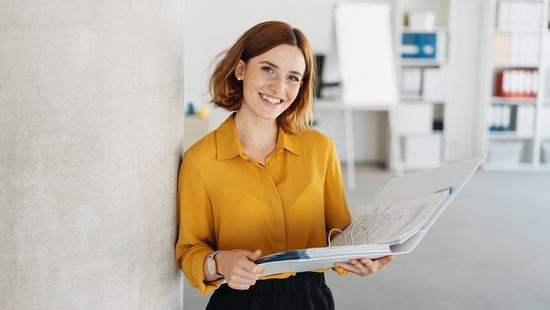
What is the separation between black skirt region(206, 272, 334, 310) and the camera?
62.3 inches

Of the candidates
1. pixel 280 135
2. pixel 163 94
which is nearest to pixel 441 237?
pixel 280 135

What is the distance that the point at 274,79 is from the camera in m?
1.55

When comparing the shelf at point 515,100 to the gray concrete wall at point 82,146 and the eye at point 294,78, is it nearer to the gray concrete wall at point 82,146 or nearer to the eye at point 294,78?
the eye at point 294,78

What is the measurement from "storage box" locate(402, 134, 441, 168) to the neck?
19.4 feet

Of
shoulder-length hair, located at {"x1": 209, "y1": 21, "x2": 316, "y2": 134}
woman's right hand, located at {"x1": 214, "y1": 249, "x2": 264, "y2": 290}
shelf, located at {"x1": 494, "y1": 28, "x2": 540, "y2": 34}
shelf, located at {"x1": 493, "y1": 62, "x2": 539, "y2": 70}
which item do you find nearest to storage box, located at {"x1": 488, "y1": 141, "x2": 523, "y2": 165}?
shelf, located at {"x1": 493, "y1": 62, "x2": 539, "y2": 70}

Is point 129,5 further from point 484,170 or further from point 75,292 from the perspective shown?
point 484,170

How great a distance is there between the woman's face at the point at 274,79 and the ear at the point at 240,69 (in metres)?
0.02

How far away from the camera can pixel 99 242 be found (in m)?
1.31

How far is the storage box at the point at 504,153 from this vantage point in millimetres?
7453

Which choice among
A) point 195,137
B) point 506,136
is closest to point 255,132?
point 195,137

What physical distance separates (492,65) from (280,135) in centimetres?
622

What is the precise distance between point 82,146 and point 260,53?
0.47 m

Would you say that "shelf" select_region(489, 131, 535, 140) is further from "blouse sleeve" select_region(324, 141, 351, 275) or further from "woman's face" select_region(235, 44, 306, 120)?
"woman's face" select_region(235, 44, 306, 120)

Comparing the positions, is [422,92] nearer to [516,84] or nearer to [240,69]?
[516,84]
